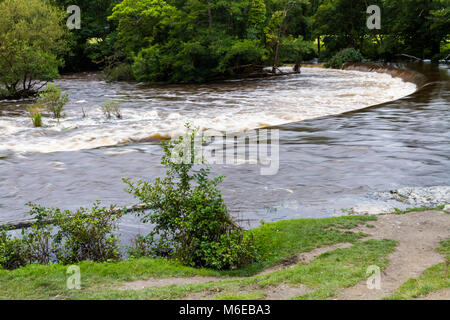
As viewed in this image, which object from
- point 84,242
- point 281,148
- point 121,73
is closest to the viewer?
point 84,242

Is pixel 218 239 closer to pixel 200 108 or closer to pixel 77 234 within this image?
pixel 77 234

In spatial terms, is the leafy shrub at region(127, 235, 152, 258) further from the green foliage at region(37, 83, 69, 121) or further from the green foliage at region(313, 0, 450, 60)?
the green foliage at region(313, 0, 450, 60)

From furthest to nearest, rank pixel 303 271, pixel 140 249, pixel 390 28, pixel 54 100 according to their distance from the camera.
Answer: pixel 390 28 < pixel 54 100 < pixel 140 249 < pixel 303 271

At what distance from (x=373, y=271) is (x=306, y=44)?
36.6 m

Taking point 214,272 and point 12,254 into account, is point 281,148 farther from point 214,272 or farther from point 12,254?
point 12,254

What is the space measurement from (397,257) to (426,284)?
1.23m

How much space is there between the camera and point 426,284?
4.46 m

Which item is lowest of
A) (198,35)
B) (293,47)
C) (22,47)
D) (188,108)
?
(188,108)

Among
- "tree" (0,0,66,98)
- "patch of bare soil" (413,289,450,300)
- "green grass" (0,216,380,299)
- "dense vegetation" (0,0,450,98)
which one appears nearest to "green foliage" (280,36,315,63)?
"dense vegetation" (0,0,450,98)

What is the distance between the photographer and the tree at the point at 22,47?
83.0ft

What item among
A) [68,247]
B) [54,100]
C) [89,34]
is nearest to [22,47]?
[54,100]

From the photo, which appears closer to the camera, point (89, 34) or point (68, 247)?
point (68, 247)

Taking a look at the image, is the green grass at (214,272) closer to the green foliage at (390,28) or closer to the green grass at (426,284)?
the green grass at (426,284)

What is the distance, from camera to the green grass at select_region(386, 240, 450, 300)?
4.22 m
